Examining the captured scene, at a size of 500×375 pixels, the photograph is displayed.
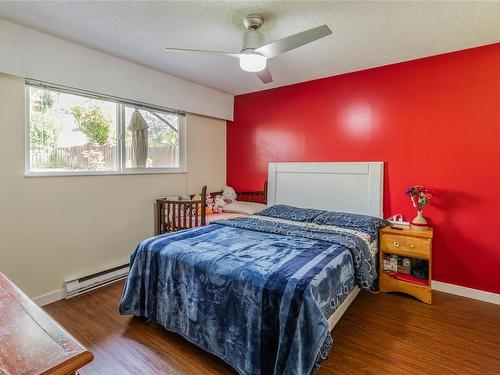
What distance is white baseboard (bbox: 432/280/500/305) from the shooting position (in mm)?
2631

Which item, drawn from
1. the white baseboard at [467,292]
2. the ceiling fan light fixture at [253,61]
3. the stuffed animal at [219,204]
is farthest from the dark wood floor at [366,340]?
the ceiling fan light fixture at [253,61]

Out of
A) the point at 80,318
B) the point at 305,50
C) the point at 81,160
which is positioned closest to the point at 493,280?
the point at 305,50

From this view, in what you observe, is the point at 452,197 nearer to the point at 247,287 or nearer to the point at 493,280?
the point at 493,280

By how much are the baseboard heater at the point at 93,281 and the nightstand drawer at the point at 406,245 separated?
2916mm

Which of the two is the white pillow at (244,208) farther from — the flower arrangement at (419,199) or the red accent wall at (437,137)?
the flower arrangement at (419,199)

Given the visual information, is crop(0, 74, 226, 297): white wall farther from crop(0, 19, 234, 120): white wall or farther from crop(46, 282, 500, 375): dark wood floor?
crop(46, 282, 500, 375): dark wood floor

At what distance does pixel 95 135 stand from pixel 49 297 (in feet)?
5.54

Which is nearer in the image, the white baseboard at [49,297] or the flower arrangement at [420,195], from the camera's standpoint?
the white baseboard at [49,297]

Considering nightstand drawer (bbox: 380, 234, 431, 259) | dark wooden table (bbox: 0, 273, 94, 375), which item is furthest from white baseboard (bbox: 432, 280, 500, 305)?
dark wooden table (bbox: 0, 273, 94, 375)

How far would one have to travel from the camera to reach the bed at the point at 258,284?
1.50 meters

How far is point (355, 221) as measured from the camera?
2.83m

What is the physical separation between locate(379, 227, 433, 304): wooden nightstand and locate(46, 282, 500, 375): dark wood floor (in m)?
0.12

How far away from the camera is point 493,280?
8.64 feet

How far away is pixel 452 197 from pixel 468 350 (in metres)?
1.47
